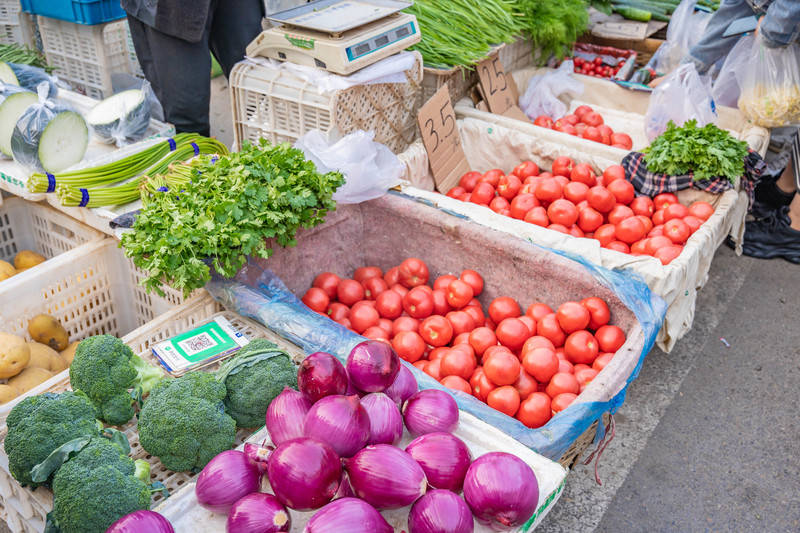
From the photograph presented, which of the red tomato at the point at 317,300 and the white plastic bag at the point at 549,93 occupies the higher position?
the white plastic bag at the point at 549,93

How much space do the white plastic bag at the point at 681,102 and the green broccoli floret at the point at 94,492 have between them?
3858mm

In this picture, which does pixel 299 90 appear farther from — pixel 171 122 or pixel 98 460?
pixel 98 460

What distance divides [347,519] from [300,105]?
8.28 ft

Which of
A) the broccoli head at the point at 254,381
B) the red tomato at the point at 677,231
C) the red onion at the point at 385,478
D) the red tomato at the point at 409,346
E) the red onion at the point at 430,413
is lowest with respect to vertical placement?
the red tomato at the point at 409,346

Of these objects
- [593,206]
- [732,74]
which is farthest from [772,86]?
[593,206]

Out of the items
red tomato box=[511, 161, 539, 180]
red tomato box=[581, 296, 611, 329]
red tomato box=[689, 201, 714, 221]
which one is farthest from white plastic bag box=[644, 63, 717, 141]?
red tomato box=[581, 296, 611, 329]

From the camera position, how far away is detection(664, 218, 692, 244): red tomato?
332 cm

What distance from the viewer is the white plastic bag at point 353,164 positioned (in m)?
3.02

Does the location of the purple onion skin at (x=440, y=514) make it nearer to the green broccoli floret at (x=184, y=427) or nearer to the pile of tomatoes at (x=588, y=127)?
the green broccoli floret at (x=184, y=427)

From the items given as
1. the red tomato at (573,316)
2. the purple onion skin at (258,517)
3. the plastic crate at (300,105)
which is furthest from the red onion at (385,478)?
the plastic crate at (300,105)

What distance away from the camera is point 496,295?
3.02 meters

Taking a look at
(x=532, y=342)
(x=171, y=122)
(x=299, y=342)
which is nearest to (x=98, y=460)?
(x=299, y=342)

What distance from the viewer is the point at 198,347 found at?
208 centimetres

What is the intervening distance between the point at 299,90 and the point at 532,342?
1.82 meters
